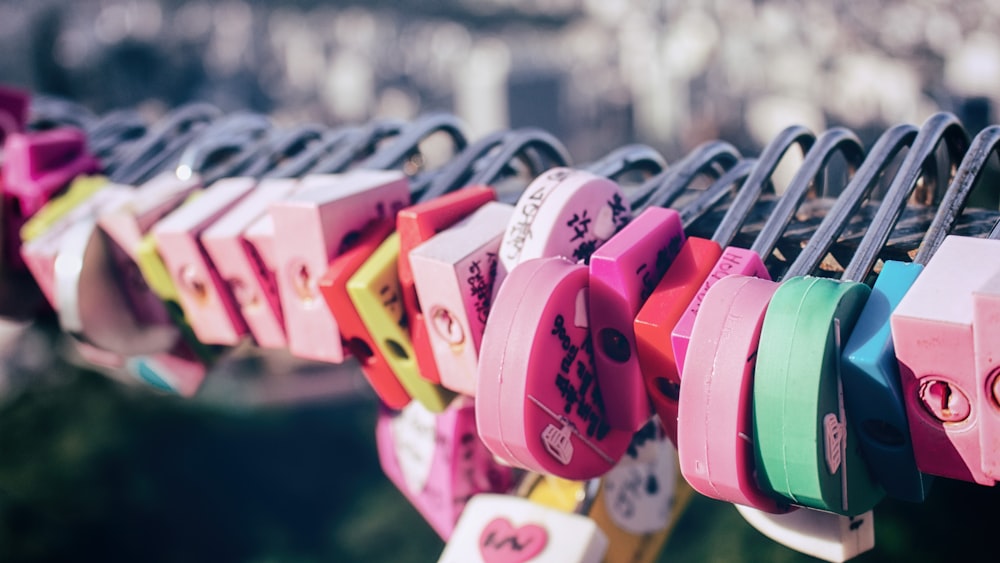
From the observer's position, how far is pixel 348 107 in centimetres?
1385

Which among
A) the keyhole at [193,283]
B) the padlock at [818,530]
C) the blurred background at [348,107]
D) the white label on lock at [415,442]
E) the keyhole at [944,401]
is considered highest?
the keyhole at [944,401]

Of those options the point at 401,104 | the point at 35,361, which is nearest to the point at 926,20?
the point at 401,104

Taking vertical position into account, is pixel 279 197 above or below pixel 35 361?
above

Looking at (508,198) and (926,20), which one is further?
(926,20)

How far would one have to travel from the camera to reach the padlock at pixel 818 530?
484mm

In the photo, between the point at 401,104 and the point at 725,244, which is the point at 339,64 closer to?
the point at 401,104

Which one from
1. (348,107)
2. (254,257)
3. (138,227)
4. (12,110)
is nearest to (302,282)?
(254,257)

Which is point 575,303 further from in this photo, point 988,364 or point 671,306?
point 988,364

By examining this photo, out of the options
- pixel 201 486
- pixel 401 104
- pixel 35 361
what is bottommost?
pixel 401 104

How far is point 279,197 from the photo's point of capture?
621mm

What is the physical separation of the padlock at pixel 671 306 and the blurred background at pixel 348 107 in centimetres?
52

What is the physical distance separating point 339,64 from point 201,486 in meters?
12.5

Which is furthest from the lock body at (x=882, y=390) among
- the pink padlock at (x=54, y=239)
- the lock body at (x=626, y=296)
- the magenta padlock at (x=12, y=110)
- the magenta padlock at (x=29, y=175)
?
the magenta padlock at (x=12, y=110)

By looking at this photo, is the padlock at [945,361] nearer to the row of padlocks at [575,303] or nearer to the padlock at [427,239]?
the row of padlocks at [575,303]
